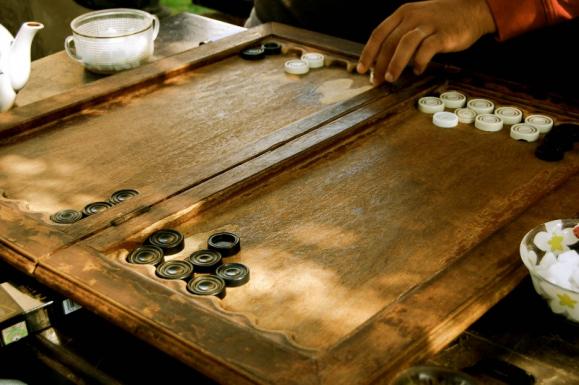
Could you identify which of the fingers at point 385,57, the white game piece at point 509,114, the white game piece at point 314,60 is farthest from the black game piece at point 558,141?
the white game piece at point 314,60

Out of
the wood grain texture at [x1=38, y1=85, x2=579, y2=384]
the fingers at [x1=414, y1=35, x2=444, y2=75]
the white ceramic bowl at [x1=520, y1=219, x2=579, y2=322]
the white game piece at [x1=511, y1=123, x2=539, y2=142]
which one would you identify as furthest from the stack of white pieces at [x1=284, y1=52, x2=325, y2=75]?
the white ceramic bowl at [x1=520, y1=219, x2=579, y2=322]

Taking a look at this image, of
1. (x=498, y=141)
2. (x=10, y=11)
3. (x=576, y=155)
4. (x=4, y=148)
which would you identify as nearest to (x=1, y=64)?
(x=4, y=148)

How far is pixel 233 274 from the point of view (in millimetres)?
1755

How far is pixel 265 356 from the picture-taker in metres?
1.46

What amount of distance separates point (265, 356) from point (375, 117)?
3.63 feet

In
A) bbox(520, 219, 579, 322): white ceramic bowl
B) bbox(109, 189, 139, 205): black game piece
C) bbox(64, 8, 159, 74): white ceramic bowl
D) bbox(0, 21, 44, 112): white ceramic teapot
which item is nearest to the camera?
bbox(520, 219, 579, 322): white ceramic bowl

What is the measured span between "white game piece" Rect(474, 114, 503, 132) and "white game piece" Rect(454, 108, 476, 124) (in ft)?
0.06

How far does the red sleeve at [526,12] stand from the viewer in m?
2.68

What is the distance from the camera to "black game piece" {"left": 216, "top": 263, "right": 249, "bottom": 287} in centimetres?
174

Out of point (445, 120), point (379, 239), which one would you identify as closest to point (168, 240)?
point (379, 239)

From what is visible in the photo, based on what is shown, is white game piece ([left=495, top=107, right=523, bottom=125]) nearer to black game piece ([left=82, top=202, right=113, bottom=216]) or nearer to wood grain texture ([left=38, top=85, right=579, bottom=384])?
wood grain texture ([left=38, top=85, right=579, bottom=384])

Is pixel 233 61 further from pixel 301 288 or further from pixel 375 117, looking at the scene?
pixel 301 288

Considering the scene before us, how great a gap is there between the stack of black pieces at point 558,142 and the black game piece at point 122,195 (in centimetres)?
109

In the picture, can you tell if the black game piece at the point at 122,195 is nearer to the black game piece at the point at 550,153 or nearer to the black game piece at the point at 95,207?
the black game piece at the point at 95,207
